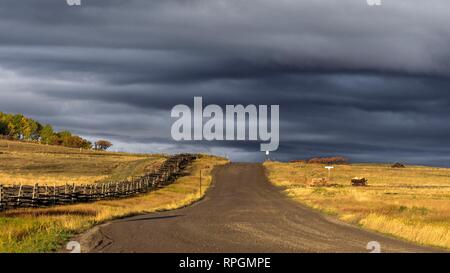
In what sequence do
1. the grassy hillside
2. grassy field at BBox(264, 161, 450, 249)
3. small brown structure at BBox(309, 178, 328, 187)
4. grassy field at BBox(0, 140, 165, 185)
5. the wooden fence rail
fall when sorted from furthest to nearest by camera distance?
grassy field at BBox(0, 140, 165, 185)
small brown structure at BBox(309, 178, 328, 187)
the wooden fence rail
grassy field at BBox(264, 161, 450, 249)
the grassy hillside

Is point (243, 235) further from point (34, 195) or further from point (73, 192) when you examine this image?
point (73, 192)

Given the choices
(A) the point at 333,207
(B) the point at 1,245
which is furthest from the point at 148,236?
(A) the point at 333,207

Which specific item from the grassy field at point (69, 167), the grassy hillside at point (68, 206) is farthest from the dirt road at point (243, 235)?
the grassy field at point (69, 167)

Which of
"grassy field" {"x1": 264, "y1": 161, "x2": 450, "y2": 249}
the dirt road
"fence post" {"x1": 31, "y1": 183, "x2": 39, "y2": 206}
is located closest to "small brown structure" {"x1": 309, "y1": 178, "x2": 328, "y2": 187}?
"grassy field" {"x1": 264, "y1": 161, "x2": 450, "y2": 249}

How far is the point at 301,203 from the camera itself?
58.7 metres

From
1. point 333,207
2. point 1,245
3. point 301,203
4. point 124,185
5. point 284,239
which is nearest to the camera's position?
point 1,245

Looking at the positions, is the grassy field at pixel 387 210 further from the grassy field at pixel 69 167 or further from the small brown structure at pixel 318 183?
the grassy field at pixel 69 167

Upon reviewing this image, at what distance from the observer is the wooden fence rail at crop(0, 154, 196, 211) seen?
1754 inches

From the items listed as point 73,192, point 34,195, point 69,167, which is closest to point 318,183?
point 69,167

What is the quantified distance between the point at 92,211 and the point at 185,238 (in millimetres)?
17238

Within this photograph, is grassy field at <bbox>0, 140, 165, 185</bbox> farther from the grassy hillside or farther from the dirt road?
the dirt road

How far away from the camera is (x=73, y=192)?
54.4 metres
